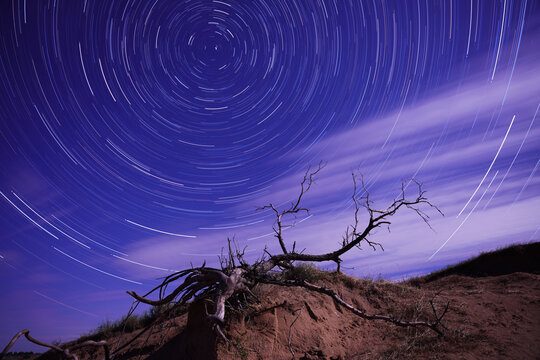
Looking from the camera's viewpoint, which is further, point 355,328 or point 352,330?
point 355,328

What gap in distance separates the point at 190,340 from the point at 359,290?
741 centimetres

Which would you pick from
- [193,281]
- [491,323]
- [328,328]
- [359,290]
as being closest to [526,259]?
[491,323]

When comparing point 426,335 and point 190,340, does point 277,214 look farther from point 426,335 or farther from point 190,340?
point 426,335

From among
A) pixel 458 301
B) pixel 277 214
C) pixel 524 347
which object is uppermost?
pixel 277 214

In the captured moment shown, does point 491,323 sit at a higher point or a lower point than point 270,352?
lower

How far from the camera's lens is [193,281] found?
9.00 meters

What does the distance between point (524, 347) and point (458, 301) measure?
3.99 m

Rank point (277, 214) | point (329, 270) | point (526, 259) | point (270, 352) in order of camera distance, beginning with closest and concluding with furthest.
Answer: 1. point (270, 352)
2. point (277, 214)
3. point (329, 270)
4. point (526, 259)

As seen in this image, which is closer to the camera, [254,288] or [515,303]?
[254,288]

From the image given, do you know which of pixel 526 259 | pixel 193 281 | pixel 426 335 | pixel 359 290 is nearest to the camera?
pixel 193 281

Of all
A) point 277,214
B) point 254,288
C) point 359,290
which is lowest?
point 359,290

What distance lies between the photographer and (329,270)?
14.1 m

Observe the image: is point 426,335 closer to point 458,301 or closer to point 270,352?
point 458,301

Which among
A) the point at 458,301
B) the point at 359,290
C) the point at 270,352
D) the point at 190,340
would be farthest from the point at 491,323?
the point at 190,340
